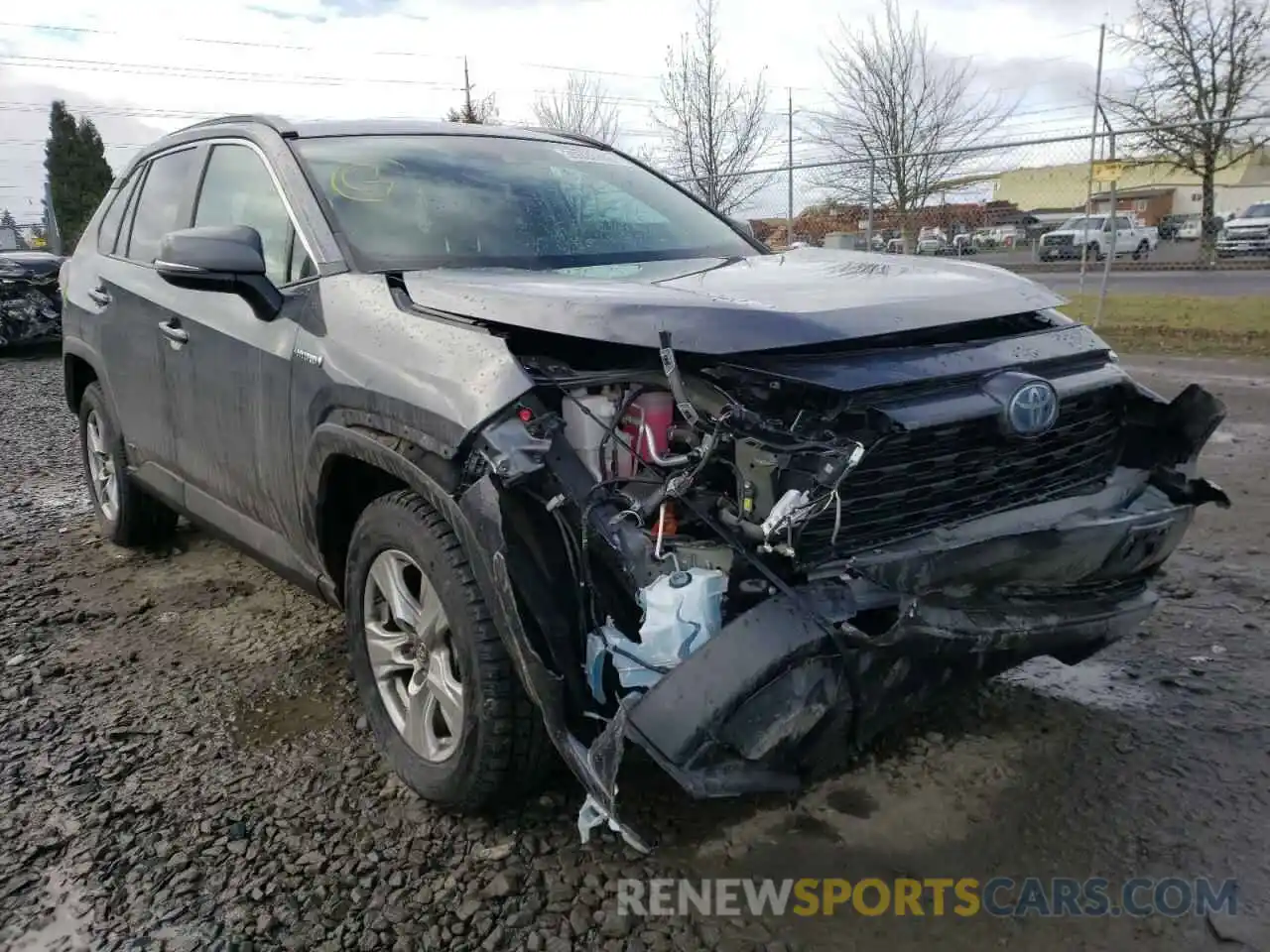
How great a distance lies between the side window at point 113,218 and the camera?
452cm

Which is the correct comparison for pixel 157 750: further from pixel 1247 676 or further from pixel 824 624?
pixel 1247 676

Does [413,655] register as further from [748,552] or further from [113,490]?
[113,490]

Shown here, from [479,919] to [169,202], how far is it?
10.4ft

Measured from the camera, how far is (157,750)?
3.08 meters

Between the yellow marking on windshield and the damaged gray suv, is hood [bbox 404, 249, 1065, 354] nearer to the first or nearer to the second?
the damaged gray suv

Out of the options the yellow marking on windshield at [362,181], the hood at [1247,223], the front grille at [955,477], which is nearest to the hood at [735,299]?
the front grille at [955,477]

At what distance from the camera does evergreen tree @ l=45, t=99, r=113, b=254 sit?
39.4m

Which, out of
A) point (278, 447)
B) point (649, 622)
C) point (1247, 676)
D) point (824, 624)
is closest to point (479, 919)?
point (649, 622)

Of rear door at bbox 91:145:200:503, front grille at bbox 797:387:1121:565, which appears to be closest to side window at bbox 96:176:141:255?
rear door at bbox 91:145:200:503

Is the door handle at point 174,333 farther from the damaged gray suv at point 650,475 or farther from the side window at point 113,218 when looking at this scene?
the side window at point 113,218

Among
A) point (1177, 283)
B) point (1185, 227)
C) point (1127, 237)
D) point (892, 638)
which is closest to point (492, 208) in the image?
point (892, 638)

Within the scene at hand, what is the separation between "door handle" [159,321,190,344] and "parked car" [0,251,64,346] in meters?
10.2

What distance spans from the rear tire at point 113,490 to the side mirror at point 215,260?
1.83m

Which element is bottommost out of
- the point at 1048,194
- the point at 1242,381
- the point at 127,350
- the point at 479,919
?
the point at 479,919
